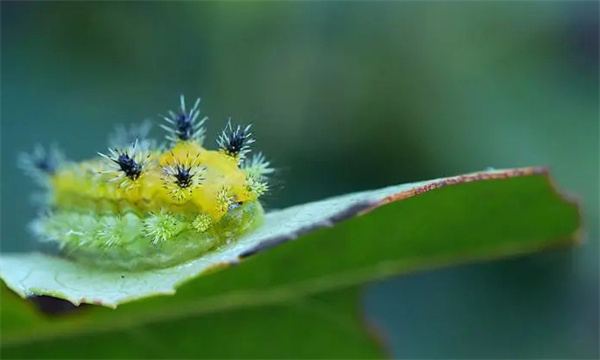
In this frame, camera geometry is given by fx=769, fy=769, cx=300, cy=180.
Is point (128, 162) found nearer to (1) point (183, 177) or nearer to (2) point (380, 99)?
(1) point (183, 177)

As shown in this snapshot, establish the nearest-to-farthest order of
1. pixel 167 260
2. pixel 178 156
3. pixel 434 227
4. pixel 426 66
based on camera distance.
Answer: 1. pixel 167 260
2. pixel 178 156
3. pixel 434 227
4. pixel 426 66

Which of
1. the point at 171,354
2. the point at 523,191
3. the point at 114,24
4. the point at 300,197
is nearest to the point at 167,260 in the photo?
the point at 171,354

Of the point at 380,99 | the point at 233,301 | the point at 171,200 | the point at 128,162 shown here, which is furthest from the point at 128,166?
the point at 380,99

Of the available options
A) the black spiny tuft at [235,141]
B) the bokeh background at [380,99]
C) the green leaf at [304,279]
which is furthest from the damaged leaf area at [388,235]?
→ the bokeh background at [380,99]

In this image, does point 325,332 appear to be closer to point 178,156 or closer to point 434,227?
point 434,227

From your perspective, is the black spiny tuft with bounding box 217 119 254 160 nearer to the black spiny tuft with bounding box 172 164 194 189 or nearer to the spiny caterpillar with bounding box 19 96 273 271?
the spiny caterpillar with bounding box 19 96 273 271
